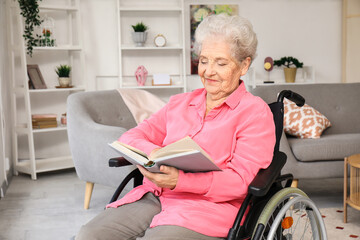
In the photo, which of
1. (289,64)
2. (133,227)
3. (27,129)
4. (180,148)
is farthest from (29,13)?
(180,148)

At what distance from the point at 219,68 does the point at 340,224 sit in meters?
1.62

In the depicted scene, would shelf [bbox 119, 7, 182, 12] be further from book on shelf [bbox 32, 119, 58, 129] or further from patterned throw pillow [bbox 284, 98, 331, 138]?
patterned throw pillow [bbox 284, 98, 331, 138]

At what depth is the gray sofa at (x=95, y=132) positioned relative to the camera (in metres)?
2.94

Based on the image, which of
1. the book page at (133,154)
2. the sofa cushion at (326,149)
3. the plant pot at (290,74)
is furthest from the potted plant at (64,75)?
the book page at (133,154)

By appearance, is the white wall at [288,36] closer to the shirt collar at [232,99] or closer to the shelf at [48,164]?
the shelf at [48,164]

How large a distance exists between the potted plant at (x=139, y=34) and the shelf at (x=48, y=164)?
4.52 feet

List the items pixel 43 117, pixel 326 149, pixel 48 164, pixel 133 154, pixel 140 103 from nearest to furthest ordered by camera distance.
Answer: pixel 133 154 < pixel 326 149 < pixel 140 103 < pixel 43 117 < pixel 48 164

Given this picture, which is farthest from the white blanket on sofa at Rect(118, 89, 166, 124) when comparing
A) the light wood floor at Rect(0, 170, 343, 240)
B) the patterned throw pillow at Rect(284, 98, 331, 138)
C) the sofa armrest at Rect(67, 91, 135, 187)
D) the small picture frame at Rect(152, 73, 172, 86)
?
the small picture frame at Rect(152, 73, 172, 86)

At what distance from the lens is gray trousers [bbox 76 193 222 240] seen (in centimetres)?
144

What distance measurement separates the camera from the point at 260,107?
164 centimetres

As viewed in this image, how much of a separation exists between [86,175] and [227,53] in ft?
5.77

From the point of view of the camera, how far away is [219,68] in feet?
5.57

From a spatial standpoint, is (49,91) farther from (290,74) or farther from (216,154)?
(216,154)

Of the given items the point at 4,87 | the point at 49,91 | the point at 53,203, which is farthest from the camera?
the point at 49,91
